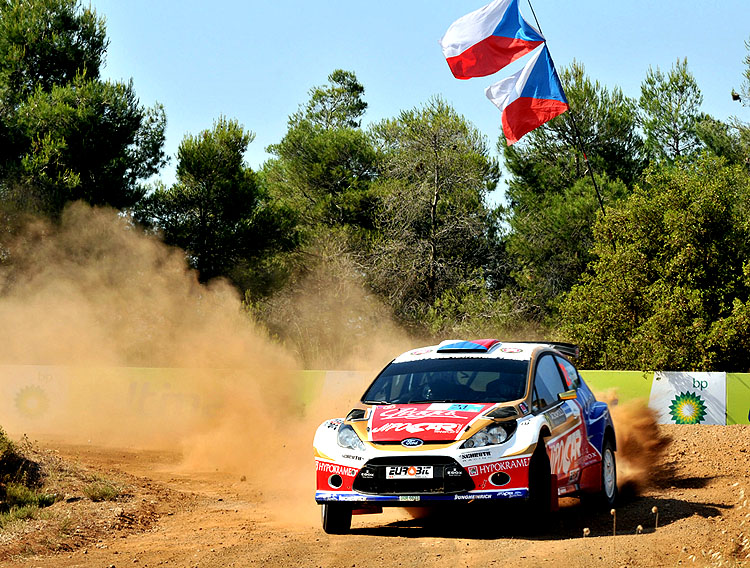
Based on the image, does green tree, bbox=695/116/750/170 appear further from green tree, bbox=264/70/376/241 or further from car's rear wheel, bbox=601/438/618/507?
car's rear wheel, bbox=601/438/618/507

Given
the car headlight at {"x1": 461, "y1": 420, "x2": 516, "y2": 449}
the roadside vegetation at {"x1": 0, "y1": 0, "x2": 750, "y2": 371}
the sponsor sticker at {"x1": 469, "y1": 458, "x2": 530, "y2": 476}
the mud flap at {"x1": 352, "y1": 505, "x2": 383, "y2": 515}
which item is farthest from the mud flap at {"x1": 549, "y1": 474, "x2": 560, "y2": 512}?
the roadside vegetation at {"x1": 0, "y1": 0, "x2": 750, "y2": 371}

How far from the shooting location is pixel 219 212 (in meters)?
38.6

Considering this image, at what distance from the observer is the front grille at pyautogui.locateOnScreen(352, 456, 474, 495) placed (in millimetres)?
7605

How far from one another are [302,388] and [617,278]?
11.7m

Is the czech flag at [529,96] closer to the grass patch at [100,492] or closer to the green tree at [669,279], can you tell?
the green tree at [669,279]

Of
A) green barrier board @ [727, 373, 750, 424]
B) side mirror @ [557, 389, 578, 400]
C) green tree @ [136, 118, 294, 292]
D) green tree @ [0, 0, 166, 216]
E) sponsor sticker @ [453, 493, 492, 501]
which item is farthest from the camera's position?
green tree @ [136, 118, 294, 292]

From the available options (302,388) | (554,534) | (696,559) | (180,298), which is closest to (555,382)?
(554,534)

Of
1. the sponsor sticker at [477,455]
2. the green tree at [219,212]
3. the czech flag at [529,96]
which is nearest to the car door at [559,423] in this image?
the sponsor sticker at [477,455]

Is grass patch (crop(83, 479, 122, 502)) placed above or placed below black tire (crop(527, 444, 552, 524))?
below

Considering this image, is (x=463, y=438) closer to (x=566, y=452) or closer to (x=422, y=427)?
(x=422, y=427)

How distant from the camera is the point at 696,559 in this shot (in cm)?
644

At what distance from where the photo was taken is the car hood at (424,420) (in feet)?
25.6

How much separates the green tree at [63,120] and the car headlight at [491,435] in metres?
28.5

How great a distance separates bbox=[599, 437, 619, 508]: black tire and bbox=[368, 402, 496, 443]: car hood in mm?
1987
